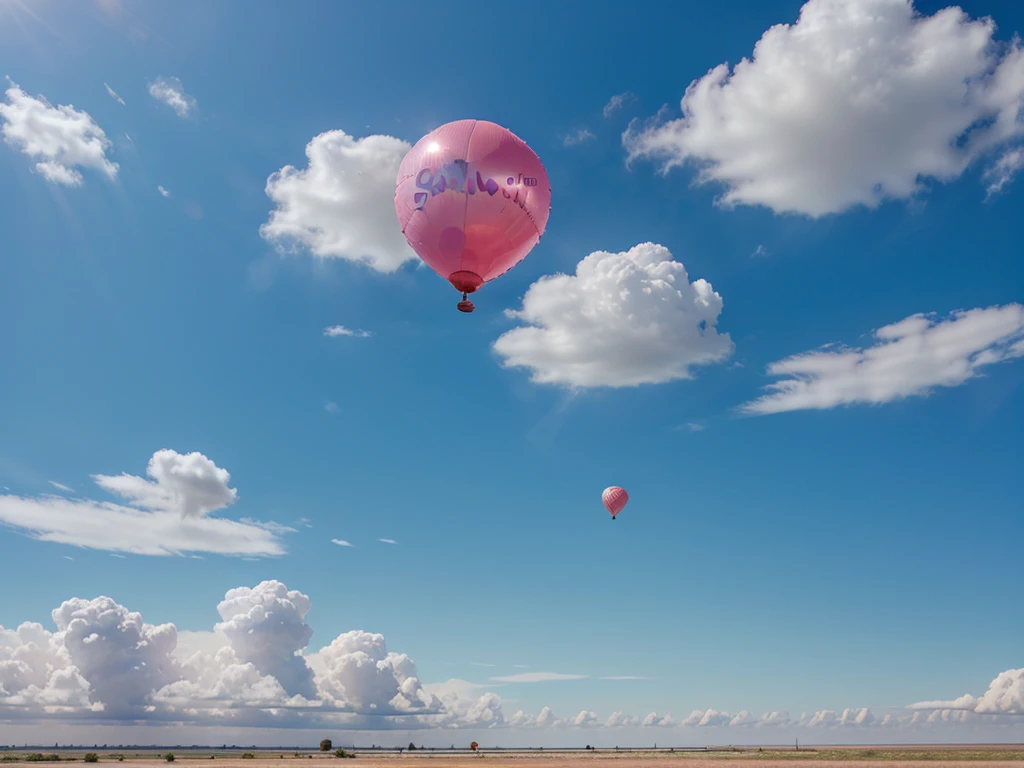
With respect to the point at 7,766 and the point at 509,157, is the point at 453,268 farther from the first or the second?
the point at 7,766

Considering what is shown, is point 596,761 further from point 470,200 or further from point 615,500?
point 470,200

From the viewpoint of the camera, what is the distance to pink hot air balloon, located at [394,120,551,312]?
25078 mm

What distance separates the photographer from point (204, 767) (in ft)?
221

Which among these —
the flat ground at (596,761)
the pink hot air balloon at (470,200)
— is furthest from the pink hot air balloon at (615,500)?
the pink hot air balloon at (470,200)

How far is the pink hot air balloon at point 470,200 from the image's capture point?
82.3 ft

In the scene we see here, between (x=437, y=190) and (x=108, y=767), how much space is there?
79.1 m

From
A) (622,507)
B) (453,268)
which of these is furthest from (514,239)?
(622,507)

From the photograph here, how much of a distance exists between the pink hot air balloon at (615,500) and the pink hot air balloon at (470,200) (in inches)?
1849

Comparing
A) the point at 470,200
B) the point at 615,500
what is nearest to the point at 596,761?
the point at 615,500

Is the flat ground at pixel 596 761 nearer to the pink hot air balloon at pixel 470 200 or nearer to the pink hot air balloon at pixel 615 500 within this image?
the pink hot air balloon at pixel 615 500

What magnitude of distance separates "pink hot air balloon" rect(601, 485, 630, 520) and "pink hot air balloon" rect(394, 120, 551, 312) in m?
47.0

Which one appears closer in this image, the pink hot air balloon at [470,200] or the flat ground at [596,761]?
the pink hot air balloon at [470,200]

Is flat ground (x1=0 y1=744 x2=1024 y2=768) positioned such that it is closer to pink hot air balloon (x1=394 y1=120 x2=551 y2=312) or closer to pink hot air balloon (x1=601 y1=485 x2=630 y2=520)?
pink hot air balloon (x1=601 y1=485 x2=630 y2=520)

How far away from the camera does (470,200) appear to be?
2497 cm
